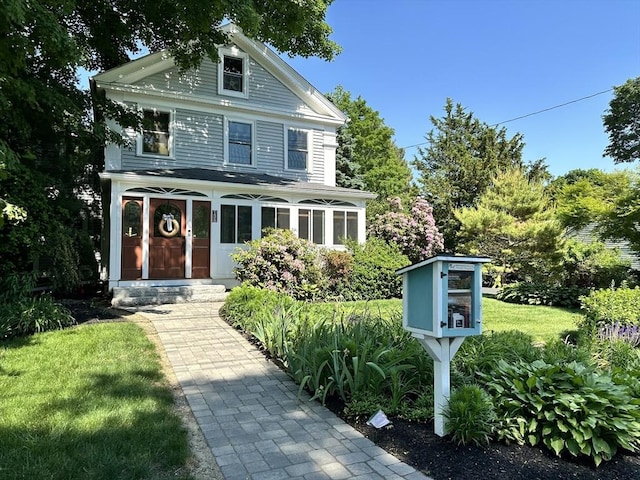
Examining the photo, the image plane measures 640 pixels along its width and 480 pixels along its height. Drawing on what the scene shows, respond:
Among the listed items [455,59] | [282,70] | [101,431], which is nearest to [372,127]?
[455,59]

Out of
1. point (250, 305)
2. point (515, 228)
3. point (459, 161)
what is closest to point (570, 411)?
point (250, 305)

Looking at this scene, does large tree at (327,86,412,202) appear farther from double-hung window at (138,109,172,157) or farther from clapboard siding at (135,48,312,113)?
double-hung window at (138,109,172,157)

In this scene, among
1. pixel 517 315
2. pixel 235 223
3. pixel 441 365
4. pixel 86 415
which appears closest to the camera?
pixel 441 365

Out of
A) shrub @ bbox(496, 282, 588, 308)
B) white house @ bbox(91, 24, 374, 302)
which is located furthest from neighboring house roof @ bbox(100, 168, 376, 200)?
shrub @ bbox(496, 282, 588, 308)

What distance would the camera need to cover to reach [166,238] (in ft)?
37.9

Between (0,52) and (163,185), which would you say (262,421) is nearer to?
(0,52)

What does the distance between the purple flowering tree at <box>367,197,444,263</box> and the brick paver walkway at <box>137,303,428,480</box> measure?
1104cm

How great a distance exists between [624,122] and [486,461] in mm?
26419

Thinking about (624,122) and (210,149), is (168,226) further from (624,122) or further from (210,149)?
(624,122)

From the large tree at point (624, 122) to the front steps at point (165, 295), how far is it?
77.0ft

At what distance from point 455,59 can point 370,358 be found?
56.1 ft

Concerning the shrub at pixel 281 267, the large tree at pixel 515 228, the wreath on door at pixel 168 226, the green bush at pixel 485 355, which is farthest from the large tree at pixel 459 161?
the green bush at pixel 485 355

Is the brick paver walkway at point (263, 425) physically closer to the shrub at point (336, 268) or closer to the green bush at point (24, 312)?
the green bush at point (24, 312)

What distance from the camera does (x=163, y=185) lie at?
11.4 metres
